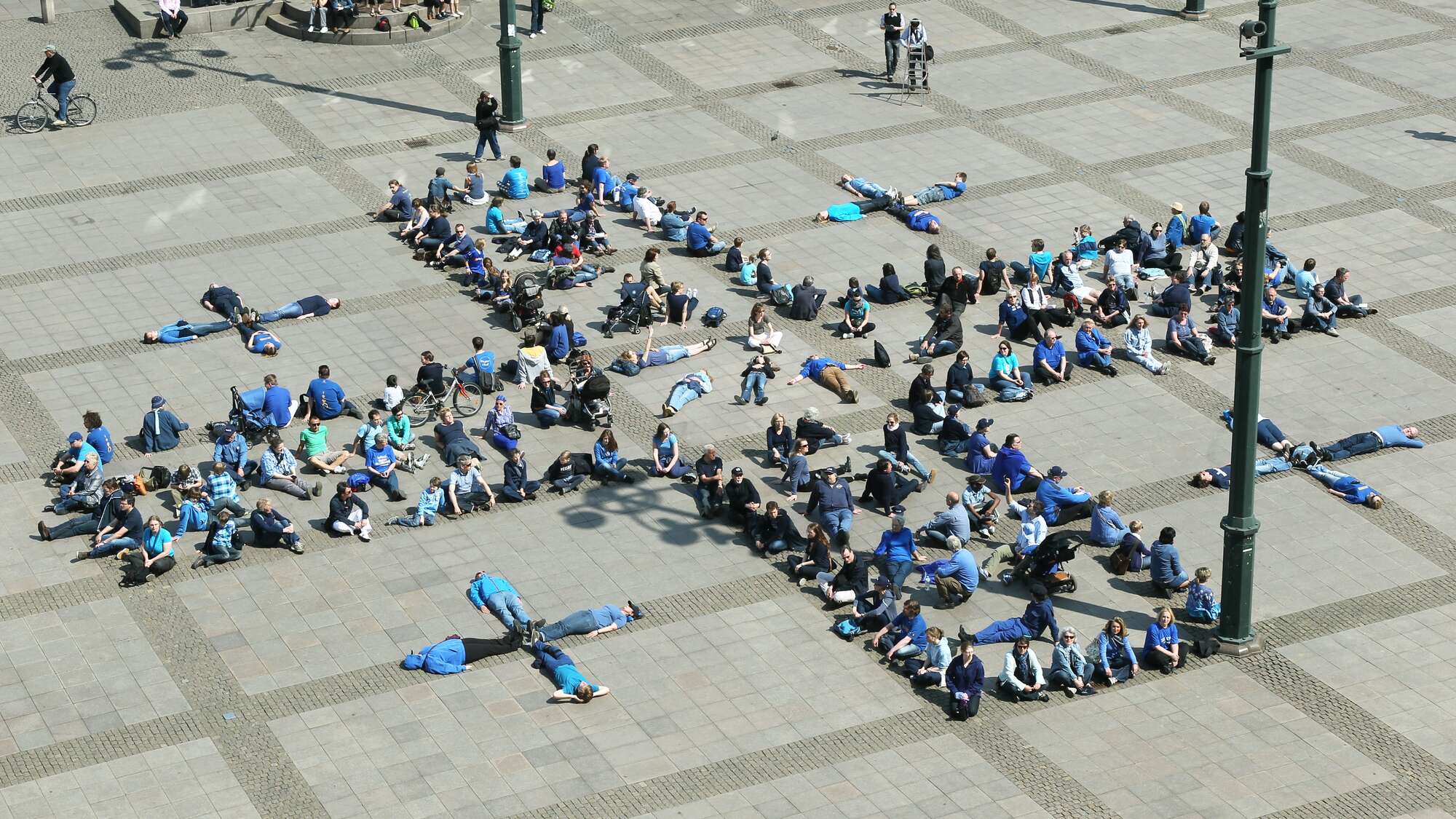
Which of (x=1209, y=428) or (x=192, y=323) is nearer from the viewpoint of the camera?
(x=1209, y=428)

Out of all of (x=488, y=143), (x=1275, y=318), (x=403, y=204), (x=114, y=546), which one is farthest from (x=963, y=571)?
(x=488, y=143)

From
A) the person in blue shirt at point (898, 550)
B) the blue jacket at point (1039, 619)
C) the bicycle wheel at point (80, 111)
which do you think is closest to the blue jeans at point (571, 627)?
the person in blue shirt at point (898, 550)

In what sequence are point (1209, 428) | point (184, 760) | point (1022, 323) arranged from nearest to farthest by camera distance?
point (184, 760) < point (1209, 428) < point (1022, 323)

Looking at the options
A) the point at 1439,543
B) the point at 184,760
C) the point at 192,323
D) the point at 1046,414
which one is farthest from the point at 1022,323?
the point at 184,760

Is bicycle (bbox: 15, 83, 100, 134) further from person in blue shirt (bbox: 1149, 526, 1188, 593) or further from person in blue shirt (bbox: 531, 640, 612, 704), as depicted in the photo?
person in blue shirt (bbox: 1149, 526, 1188, 593)

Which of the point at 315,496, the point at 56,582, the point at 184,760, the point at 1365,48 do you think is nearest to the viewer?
the point at 184,760

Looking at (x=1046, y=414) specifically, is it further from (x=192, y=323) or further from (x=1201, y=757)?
(x=192, y=323)
